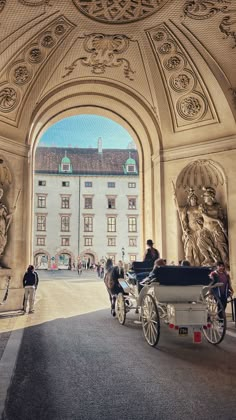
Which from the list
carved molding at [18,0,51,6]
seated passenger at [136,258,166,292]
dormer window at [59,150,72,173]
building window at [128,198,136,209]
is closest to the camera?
seated passenger at [136,258,166,292]

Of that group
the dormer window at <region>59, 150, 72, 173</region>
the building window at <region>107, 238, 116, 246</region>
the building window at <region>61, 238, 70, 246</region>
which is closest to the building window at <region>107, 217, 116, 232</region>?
the building window at <region>107, 238, 116, 246</region>

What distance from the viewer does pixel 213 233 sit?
1305cm

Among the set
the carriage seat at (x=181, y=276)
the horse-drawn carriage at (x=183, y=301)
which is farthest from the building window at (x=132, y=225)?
the carriage seat at (x=181, y=276)

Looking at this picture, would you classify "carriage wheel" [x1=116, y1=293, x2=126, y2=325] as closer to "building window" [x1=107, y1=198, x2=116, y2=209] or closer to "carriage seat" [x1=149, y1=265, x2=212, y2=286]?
"carriage seat" [x1=149, y1=265, x2=212, y2=286]

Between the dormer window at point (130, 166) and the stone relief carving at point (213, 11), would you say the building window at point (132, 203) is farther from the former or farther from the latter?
the stone relief carving at point (213, 11)

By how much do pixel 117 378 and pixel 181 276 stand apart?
9.94ft

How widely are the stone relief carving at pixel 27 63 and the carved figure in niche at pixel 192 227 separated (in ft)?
23.5

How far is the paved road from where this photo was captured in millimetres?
4004

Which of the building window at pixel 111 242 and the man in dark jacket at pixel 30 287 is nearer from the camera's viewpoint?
the man in dark jacket at pixel 30 287

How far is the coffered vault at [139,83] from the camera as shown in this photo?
36.8ft

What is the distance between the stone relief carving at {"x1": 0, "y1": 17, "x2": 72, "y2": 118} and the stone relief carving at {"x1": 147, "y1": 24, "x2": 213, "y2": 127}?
3078 millimetres

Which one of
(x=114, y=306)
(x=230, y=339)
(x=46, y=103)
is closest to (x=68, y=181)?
(x=46, y=103)

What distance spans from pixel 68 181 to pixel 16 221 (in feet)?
157

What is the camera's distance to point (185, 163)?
14250 mm
